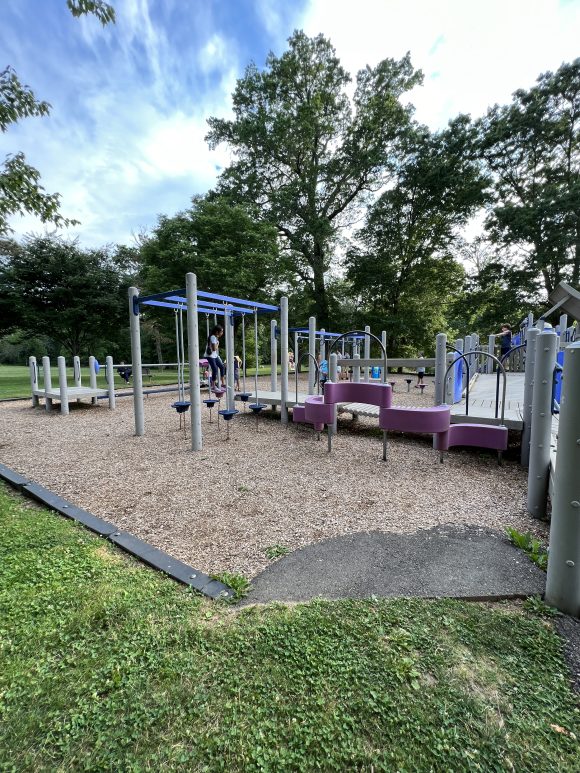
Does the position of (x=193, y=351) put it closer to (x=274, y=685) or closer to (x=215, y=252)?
(x=274, y=685)

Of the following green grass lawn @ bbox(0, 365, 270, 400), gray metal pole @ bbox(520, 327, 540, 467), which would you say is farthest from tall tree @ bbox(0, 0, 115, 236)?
green grass lawn @ bbox(0, 365, 270, 400)

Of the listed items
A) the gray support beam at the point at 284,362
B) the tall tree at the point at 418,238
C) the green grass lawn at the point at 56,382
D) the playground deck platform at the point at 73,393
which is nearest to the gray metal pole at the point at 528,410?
the gray support beam at the point at 284,362

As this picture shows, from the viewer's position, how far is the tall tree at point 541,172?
1694 centimetres

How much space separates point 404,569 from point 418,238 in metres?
22.5

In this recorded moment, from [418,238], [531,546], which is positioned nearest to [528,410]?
[531,546]

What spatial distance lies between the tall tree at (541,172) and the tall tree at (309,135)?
211 inches

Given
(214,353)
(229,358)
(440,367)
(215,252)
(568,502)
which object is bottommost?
(568,502)

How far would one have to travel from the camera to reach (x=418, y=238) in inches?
840

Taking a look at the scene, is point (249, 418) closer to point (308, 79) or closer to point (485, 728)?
point (485, 728)

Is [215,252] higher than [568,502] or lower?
higher

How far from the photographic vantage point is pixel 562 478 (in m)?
1.73

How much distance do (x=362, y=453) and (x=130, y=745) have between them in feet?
13.1

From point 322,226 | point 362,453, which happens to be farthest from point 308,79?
point 362,453

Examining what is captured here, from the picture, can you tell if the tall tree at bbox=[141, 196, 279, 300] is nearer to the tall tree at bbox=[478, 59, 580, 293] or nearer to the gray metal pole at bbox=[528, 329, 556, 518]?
the tall tree at bbox=[478, 59, 580, 293]
